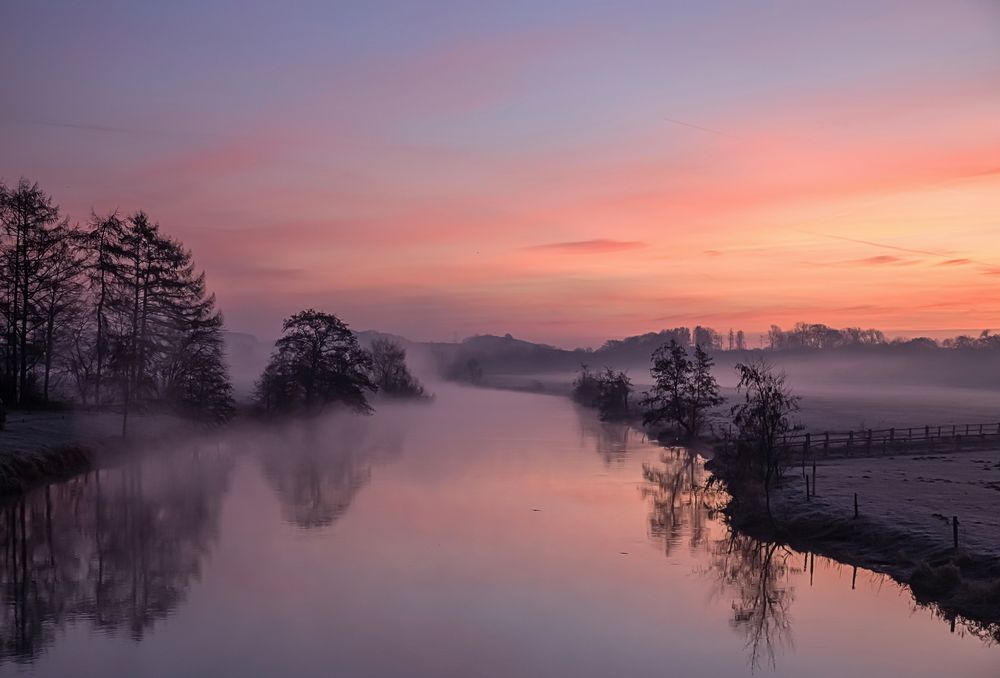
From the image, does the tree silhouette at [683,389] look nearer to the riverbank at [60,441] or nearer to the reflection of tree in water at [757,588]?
the reflection of tree in water at [757,588]

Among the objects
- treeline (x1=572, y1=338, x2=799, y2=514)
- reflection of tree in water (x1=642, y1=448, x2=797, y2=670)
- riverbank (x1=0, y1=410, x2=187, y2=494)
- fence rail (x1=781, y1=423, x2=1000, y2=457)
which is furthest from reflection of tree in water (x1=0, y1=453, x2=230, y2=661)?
fence rail (x1=781, y1=423, x2=1000, y2=457)

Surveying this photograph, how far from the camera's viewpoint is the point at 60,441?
41188mm

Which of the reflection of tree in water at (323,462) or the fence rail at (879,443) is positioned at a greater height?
the fence rail at (879,443)

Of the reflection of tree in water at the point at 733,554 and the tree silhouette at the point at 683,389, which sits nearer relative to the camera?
the reflection of tree in water at the point at 733,554

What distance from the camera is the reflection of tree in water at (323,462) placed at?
34219mm

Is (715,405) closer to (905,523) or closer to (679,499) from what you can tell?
(679,499)

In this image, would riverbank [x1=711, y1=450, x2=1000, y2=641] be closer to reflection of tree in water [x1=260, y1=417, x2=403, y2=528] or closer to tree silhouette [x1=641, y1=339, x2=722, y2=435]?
reflection of tree in water [x1=260, y1=417, x2=403, y2=528]

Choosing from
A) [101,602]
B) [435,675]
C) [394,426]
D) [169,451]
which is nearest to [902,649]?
[435,675]

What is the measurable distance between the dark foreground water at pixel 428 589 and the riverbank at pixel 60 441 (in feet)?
4.13

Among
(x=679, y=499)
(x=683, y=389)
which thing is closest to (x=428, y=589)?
(x=679, y=499)

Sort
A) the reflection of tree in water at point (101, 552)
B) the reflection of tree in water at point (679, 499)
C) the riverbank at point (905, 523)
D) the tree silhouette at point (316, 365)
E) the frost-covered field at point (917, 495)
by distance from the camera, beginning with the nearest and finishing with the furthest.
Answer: the reflection of tree in water at point (101, 552)
the riverbank at point (905, 523)
the frost-covered field at point (917, 495)
the reflection of tree in water at point (679, 499)
the tree silhouette at point (316, 365)

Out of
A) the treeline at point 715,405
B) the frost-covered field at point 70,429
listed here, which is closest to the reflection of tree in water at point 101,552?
the frost-covered field at point 70,429

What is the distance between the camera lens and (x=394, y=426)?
3009 inches

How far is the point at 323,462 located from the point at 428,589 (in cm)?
2869
